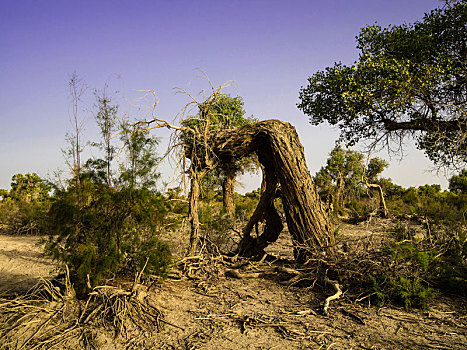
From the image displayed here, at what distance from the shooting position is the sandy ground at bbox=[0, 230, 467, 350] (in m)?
3.57

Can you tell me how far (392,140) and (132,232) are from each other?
10296 mm

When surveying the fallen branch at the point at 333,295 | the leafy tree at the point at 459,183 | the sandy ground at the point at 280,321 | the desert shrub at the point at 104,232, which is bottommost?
the sandy ground at the point at 280,321

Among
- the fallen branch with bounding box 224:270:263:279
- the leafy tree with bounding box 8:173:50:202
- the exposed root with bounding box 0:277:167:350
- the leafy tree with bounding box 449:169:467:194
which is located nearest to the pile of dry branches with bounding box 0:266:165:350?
the exposed root with bounding box 0:277:167:350

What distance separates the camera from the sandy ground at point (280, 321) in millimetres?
3568

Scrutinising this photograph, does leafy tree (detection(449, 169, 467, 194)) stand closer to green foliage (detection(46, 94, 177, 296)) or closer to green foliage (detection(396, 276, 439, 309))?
green foliage (detection(396, 276, 439, 309))

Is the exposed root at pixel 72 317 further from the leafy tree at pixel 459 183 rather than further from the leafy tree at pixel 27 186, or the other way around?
the leafy tree at pixel 459 183

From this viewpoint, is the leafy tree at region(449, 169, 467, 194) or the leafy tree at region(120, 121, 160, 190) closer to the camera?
the leafy tree at region(120, 121, 160, 190)

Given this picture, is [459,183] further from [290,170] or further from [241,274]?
[241,274]

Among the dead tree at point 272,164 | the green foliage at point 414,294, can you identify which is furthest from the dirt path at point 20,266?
the green foliage at point 414,294

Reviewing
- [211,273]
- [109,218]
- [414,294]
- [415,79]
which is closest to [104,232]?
[109,218]

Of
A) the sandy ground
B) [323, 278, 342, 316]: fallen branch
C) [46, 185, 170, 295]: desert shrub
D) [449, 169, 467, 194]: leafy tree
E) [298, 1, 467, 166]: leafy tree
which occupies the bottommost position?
the sandy ground

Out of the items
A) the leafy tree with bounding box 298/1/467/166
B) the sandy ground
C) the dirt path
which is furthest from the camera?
the leafy tree with bounding box 298/1/467/166

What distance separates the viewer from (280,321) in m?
4.10

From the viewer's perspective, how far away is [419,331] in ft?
12.4
